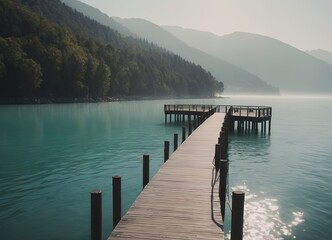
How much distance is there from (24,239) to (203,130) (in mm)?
19857

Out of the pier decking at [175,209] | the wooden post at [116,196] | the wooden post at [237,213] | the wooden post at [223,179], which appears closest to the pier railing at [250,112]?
the pier decking at [175,209]

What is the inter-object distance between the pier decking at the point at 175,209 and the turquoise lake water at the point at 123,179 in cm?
307

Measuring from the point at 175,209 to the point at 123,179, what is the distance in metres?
11.3

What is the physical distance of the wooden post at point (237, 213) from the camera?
788 centimetres

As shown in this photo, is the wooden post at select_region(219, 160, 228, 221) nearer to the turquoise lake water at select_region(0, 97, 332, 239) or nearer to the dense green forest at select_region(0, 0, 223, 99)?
the turquoise lake water at select_region(0, 97, 332, 239)

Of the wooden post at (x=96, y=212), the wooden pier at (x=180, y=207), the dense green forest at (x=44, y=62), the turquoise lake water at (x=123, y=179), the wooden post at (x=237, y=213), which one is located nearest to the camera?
the wooden post at (x=237, y=213)

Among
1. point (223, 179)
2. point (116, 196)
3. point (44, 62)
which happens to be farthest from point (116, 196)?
point (44, 62)

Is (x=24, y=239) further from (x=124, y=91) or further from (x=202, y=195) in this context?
(x=124, y=91)

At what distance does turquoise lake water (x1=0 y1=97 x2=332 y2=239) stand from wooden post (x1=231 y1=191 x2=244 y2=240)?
18.9 ft

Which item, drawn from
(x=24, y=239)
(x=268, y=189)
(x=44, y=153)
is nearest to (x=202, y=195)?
(x=24, y=239)

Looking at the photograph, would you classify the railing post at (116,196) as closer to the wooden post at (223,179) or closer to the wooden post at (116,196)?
the wooden post at (116,196)

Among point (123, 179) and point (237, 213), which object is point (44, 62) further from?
point (237, 213)

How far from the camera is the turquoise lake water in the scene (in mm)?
A: 14133

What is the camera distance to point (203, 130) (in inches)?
1180
